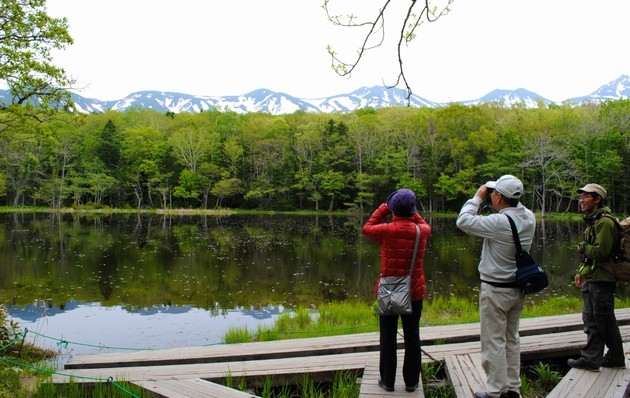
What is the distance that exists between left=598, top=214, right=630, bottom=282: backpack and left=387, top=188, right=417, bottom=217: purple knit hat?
1782mm

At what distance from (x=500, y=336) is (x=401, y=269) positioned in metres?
0.85

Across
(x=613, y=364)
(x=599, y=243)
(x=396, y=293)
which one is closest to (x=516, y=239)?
(x=396, y=293)

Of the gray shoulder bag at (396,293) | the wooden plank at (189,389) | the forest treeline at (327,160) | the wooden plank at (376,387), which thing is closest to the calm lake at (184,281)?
the wooden plank at (189,389)

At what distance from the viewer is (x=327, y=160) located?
170 ft

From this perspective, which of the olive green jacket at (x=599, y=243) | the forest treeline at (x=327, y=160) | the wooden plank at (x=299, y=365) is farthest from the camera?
the forest treeline at (x=327, y=160)

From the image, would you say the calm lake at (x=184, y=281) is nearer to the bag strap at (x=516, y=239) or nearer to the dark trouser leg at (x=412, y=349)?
the dark trouser leg at (x=412, y=349)

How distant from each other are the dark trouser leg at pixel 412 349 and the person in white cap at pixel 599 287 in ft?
4.95

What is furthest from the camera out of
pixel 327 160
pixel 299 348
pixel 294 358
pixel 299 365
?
pixel 327 160

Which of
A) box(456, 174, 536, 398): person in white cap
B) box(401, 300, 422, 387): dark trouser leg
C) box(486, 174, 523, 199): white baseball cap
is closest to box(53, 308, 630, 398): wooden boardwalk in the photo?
box(401, 300, 422, 387): dark trouser leg

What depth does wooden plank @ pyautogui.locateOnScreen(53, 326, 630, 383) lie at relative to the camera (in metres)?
4.18

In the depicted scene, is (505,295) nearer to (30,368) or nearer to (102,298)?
(30,368)

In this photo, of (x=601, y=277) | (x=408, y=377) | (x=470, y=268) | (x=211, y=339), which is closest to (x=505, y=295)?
(x=408, y=377)

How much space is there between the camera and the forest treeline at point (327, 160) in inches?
1711

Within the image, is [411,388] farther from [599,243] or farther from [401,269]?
[599,243]
